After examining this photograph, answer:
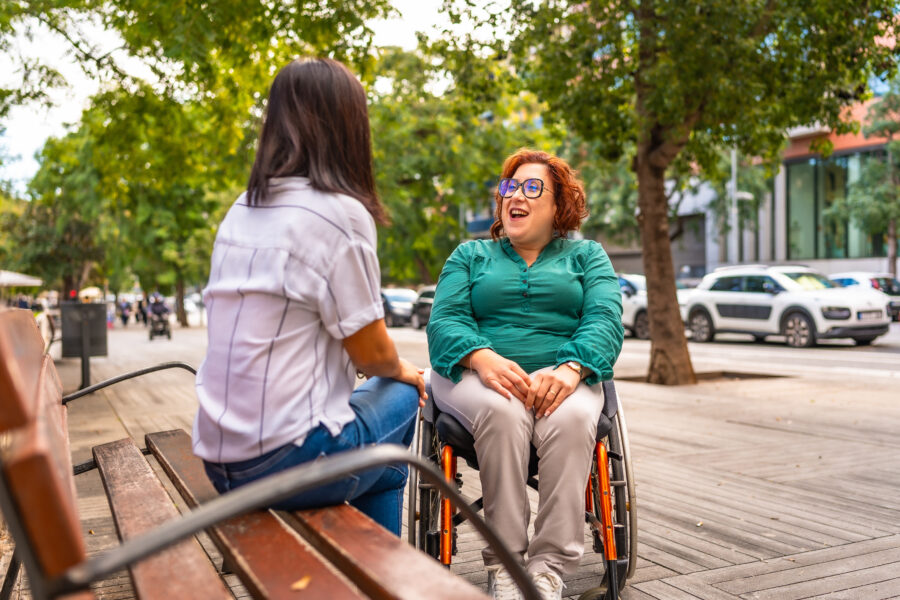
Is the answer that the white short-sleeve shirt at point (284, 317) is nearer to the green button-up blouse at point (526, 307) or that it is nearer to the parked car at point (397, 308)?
the green button-up blouse at point (526, 307)

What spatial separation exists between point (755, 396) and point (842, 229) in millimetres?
30945

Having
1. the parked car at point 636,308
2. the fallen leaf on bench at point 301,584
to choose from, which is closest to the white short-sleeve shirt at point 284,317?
the fallen leaf on bench at point 301,584

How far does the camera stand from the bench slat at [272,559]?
5.55ft

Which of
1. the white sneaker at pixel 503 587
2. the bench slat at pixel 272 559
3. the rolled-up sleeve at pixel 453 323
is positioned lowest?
the white sneaker at pixel 503 587

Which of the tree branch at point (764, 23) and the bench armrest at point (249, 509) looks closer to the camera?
the bench armrest at point (249, 509)

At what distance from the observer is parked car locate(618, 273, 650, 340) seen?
22.0m

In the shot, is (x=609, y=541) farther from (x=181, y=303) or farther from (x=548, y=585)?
(x=181, y=303)

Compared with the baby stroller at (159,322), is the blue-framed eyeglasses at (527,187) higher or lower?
higher

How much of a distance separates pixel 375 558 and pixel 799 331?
1784cm

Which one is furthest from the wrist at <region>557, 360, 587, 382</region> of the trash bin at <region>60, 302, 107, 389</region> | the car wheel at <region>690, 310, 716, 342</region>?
the car wheel at <region>690, 310, 716, 342</region>

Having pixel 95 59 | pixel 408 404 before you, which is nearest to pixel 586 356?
pixel 408 404

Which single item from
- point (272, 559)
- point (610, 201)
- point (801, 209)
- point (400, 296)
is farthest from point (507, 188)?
point (801, 209)

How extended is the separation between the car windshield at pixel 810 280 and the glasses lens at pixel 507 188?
53.4 ft

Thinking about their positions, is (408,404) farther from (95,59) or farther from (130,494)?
(95,59)
